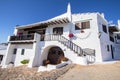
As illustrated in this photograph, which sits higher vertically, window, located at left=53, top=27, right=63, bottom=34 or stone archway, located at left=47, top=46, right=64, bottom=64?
window, located at left=53, top=27, right=63, bottom=34

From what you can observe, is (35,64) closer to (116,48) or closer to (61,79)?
(61,79)

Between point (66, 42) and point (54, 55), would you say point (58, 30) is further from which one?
point (54, 55)

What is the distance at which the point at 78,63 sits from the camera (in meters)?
12.0

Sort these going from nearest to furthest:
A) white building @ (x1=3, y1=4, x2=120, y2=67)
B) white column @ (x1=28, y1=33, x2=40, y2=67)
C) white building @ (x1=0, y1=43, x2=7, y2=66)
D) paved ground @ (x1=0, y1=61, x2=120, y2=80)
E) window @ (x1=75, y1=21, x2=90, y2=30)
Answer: paved ground @ (x1=0, y1=61, x2=120, y2=80)
white building @ (x1=3, y1=4, x2=120, y2=67)
white column @ (x1=28, y1=33, x2=40, y2=67)
window @ (x1=75, y1=21, x2=90, y2=30)
white building @ (x1=0, y1=43, x2=7, y2=66)

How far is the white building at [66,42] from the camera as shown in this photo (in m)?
13.6

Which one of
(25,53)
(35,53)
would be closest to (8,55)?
(25,53)

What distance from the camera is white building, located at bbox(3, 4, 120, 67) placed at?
13.6 m

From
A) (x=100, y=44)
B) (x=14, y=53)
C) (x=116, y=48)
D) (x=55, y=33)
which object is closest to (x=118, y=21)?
(x=116, y=48)

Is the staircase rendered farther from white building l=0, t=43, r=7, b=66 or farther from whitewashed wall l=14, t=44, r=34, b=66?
white building l=0, t=43, r=7, b=66

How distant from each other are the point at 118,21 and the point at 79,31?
12320 millimetres

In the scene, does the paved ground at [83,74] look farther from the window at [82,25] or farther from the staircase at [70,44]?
the window at [82,25]

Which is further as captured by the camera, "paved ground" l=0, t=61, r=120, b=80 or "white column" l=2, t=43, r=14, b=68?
"white column" l=2, t=43, r=14, b=68

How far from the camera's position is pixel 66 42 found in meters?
15.2

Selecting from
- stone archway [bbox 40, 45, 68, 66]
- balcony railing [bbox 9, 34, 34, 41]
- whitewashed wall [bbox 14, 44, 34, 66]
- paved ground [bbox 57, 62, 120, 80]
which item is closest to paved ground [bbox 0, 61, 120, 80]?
paved ground [bbox 57, 62, 120, 80]
